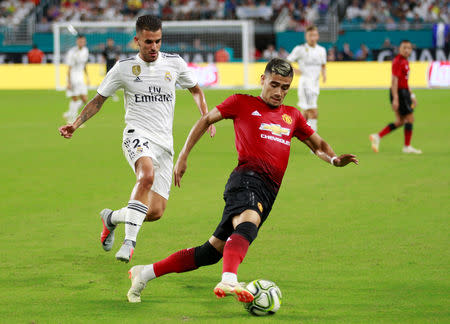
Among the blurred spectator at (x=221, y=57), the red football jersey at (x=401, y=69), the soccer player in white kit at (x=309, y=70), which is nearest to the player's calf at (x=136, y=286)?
the red football jersey at (x=401, y=69)

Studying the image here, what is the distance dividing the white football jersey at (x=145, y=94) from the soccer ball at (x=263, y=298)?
7.49 feet

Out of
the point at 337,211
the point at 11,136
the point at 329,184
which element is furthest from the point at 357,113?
the point at 337,211

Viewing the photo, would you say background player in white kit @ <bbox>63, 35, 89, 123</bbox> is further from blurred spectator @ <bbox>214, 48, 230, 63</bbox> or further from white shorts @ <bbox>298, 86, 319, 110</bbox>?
blurred spectator @ <bbox>214, 48, 230, 63</bbox>

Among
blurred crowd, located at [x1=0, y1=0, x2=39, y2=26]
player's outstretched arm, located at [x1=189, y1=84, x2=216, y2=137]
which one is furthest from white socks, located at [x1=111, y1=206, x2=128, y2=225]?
blurred crowd, located at [x1=0, y1=0, x2=39, y2=26]

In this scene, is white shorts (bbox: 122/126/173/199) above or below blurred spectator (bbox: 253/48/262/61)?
above

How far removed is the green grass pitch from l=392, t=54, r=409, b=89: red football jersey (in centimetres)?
140

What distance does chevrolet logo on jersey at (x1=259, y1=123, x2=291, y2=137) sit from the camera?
20.2 ft

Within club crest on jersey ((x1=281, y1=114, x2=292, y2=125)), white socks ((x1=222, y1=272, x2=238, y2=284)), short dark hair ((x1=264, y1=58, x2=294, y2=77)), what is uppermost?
short dark hair ((x1=264, y1=58, x2=294, y2=77))

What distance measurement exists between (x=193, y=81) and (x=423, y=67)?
80.9ft

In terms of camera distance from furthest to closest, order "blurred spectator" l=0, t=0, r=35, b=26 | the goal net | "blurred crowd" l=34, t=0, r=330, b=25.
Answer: "blurred spectator" l=0, t=0, r=35, b=26 → "blurred crowd" l=34, t=0, r=330, b=25 → the goal net

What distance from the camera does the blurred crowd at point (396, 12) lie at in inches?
1503

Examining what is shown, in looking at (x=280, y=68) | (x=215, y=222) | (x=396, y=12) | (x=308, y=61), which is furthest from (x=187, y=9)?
(x=280, y=68)

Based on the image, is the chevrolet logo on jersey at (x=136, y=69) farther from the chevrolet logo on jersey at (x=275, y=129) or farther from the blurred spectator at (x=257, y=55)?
the blurred spectator at (x=257, y=55)

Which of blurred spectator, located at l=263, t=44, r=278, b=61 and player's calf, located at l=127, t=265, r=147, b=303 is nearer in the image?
player's calf, located at l=127, t=265, r=147, b=303
